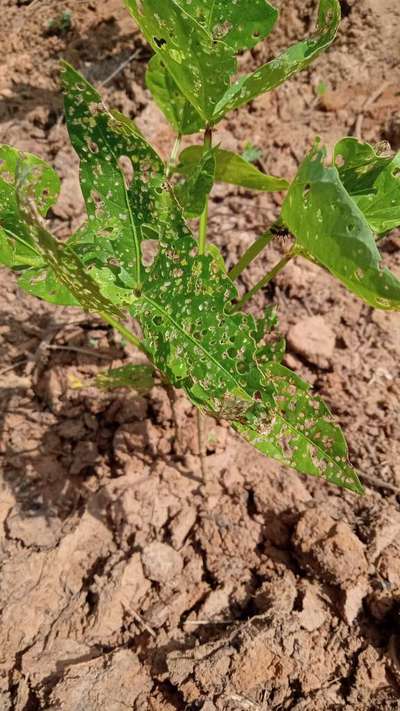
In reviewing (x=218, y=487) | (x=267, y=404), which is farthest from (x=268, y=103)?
(x=267, y=404)

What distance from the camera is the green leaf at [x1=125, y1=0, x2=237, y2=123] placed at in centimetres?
91

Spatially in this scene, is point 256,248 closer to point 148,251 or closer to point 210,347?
point 210,347

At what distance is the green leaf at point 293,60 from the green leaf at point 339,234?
28cm

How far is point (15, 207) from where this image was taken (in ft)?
3.66

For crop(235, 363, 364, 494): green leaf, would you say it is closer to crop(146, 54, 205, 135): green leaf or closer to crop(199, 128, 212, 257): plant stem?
crop(199, 128, 212, 257): plant stem

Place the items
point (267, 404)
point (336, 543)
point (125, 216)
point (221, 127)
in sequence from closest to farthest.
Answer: point (267, 404), point (125, 216), point (336, 543), point (221, 127)

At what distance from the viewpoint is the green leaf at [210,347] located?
3.00 feet

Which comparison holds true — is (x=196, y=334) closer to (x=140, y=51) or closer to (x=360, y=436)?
(x=360, y=436)

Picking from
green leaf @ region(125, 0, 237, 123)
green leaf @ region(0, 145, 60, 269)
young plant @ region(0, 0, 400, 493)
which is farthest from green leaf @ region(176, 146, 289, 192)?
green leaf @ region(0, 145, 60, 269)

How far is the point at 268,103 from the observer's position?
2248 mm

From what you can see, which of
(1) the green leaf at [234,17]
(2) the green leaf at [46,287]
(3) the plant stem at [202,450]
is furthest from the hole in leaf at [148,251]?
(1) the green leaf at [234,17]

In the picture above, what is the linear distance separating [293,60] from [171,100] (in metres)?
0.35

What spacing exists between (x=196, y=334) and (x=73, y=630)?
2.77ft

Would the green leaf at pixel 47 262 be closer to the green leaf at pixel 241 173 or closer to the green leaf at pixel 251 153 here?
the green leaf at pixel 241 173
